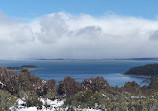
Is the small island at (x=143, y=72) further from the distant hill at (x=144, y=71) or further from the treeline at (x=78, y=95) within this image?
the treeline at (x=78, y=95)

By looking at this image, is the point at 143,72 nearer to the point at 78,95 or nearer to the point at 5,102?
the point at 78,95

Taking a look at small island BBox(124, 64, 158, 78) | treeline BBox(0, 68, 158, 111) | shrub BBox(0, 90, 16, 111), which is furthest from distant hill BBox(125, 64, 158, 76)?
shrub BBox(0, 90, 16, 111)

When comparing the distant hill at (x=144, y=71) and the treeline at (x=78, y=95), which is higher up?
the treeline at (x=78, y=95)

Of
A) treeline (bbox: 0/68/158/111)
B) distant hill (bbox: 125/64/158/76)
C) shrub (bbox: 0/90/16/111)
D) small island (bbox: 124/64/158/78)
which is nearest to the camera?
shrub (bbox: 0/90/16/111)

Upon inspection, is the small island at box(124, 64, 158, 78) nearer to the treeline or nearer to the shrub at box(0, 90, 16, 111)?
the treeline

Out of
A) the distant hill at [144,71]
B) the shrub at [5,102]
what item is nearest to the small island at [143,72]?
the distant hill at [144,71]

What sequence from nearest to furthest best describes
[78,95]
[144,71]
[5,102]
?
[5,102] → [78,95] → [144,71]

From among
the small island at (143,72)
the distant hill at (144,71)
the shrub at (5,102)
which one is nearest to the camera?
the shrub at (5,102)

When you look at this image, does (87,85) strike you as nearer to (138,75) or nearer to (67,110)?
(67,110)

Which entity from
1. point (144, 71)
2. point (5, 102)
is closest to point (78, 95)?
point (5, 102)
